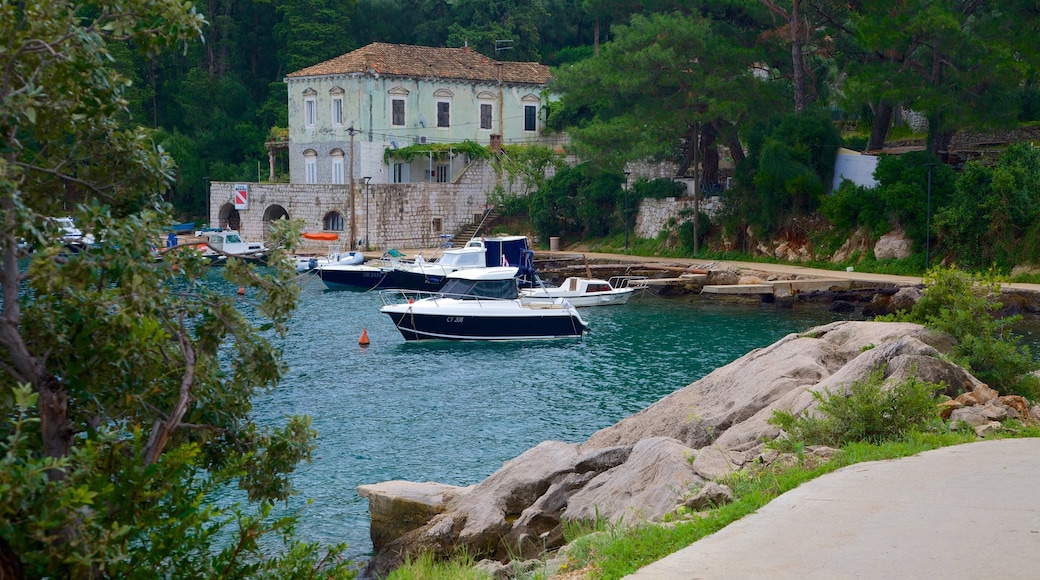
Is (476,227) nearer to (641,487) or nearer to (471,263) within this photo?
(471,263)

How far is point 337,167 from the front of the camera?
57.2m

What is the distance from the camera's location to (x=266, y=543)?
1353 centimetres

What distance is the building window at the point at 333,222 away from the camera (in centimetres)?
5559

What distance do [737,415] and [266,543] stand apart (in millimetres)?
6389

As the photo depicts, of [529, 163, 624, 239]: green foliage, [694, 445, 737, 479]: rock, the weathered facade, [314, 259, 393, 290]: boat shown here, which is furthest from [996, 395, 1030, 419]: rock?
the weathered facade

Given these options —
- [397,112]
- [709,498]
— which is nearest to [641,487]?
[709,498]

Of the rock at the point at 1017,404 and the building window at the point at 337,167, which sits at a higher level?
the building window at the point at 337,167

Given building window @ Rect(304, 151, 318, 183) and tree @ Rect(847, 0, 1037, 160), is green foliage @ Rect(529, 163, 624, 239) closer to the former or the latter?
building window @ Rect(304, 151, 318, 183)

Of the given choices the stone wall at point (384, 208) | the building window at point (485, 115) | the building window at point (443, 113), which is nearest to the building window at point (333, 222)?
the stone wall at point (384, 208)

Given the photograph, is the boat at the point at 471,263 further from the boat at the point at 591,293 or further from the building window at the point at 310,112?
the building window at the point at 310,112

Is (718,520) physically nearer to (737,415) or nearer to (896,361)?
(896,361)

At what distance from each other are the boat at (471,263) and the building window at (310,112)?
17.8 metres

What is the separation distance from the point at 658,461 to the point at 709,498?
62.1 inches

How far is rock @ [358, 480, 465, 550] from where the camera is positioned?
42.8 feet
